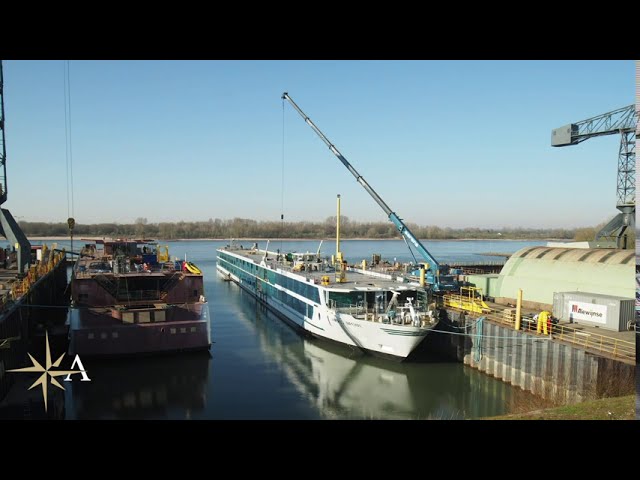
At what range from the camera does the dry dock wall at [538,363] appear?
12617 millimetres

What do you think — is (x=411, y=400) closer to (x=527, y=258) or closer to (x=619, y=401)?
(x=619, y=401)

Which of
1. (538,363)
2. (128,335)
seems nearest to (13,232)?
(128,335)

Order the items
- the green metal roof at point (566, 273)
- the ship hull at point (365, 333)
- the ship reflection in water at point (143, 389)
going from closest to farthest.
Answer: the ship reflection in water at point (143, 389) → the green metal roof at point (566, 273) → the ship hull at point (365, 333)

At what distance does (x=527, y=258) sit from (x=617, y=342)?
298 inches

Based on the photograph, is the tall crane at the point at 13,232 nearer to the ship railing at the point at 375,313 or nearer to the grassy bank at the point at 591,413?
the ship railing at the point at 375,313

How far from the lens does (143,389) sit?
15609 mm

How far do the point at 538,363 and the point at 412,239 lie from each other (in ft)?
35.1

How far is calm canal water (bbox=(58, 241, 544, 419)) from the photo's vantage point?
14.2 m

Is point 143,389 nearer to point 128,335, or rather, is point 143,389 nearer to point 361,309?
point 128,335

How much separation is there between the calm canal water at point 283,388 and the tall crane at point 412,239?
17.3ft

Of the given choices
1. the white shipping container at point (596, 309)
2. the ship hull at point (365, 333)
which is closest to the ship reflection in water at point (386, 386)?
the ship hull at point (365, 333)

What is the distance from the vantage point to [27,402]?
12.8 metres

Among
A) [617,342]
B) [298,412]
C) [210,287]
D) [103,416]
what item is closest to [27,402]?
[103,416]

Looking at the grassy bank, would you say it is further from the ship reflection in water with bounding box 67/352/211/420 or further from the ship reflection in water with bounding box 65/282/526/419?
the ship reflection in water with bounding box 67/352/211/420
